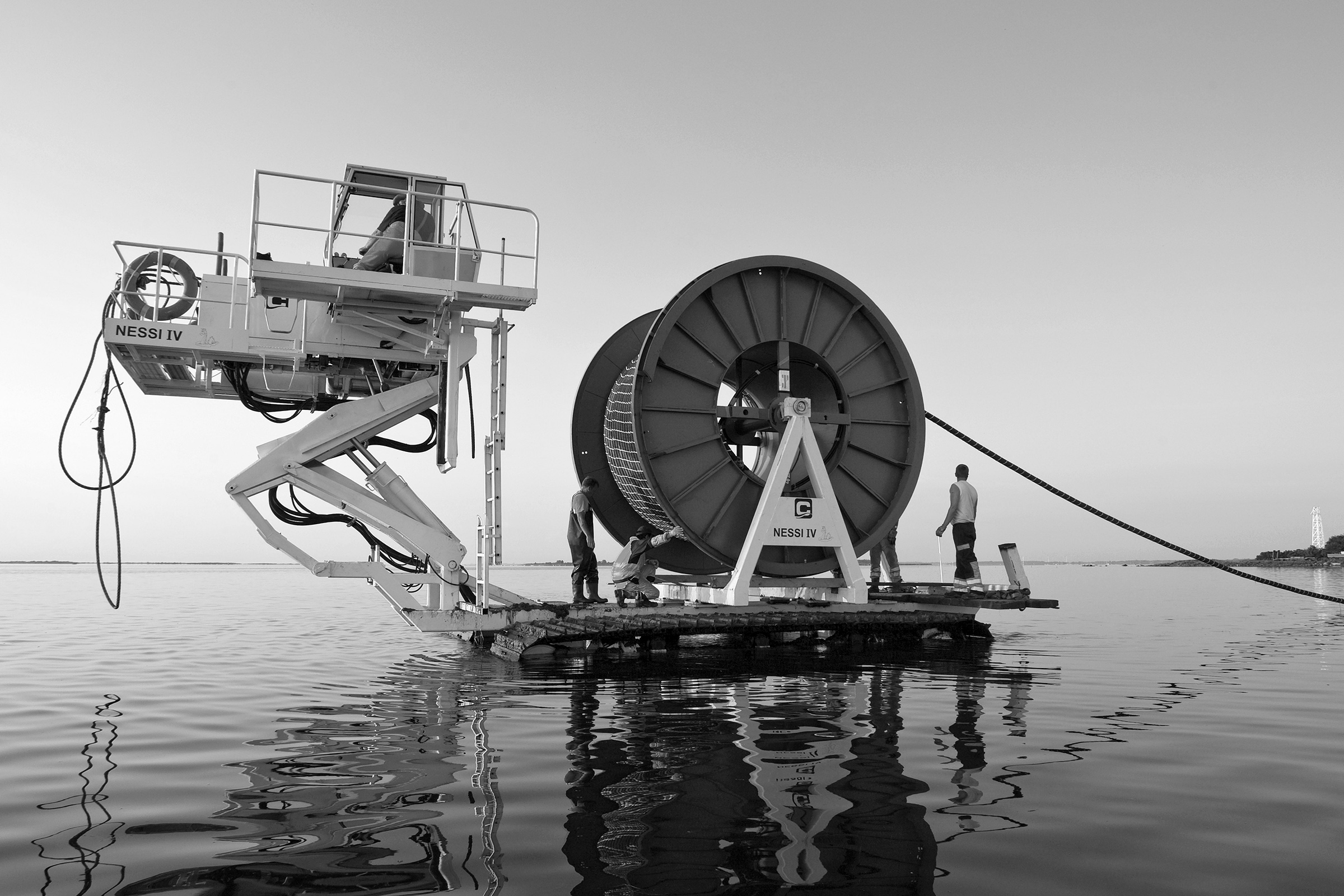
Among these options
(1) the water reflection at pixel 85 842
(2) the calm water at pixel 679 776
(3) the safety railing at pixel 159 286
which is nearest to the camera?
(1) the water reflection at pixel 85 842

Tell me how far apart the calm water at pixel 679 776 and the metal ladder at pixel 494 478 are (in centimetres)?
115

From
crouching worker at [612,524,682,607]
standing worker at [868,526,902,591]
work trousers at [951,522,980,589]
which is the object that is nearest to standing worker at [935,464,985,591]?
work trousers at [951,522,980,589]

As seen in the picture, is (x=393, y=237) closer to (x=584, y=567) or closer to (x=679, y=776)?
(x=584, y=567)

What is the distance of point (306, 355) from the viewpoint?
32.2 feet

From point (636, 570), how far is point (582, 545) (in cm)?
86

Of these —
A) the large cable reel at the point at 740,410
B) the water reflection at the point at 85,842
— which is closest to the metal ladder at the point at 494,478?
the large cable reel at the point at 740,410

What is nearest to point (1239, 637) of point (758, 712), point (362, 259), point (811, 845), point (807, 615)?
point (807, 615)

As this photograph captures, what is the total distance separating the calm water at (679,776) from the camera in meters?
3.27

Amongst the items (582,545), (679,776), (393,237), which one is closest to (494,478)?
(582,545)

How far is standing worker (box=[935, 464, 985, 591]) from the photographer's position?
38.7 ft

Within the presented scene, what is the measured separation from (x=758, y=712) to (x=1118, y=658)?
5551 mm

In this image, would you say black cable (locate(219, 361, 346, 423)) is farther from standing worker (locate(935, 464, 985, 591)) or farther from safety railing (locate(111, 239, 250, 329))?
standing worker (locate(935, 464, 985, 591))

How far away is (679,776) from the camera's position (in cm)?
461

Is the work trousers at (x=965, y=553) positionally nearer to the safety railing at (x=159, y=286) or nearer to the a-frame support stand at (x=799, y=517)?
the a-frame support stand at (x=799, y=517)
